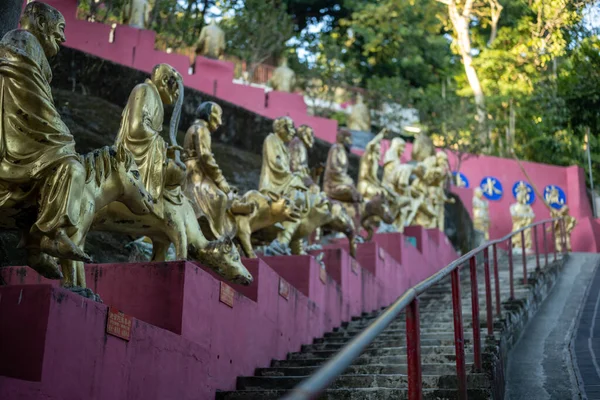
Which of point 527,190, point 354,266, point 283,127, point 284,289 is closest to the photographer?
point 284,289

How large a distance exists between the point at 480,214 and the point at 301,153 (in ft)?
43.5

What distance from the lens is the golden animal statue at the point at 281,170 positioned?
10.9 m

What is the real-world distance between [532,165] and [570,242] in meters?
2.71

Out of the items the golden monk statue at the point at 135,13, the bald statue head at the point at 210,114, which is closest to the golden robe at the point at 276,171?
the bald statue head at the point at 210,114

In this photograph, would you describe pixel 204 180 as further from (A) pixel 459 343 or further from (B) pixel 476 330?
(A) pixel 459 343

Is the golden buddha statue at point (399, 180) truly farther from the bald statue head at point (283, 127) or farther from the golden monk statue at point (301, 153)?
the bald statue head at point (283, 127)

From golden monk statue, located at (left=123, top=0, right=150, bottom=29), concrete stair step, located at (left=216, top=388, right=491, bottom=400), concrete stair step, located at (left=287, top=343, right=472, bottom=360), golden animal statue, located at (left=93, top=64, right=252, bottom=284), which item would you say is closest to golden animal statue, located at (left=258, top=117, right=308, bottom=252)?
concrete stair step, located at (left=287, top=343, right=472, bottom=360)

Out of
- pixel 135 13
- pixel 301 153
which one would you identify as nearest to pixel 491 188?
pixel 135 13

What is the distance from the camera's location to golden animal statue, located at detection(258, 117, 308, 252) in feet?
35.7

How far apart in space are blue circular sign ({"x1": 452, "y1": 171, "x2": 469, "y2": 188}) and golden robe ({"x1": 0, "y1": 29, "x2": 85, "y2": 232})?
19500 mm

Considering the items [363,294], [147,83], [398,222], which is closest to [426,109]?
[398,222]

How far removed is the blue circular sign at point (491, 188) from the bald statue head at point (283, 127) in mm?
15211

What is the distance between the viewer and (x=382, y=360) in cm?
756

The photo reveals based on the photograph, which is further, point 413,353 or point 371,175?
point 371,175
